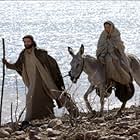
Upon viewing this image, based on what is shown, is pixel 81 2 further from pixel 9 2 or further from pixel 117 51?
pixel 117 51

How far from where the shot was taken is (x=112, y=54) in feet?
35.1

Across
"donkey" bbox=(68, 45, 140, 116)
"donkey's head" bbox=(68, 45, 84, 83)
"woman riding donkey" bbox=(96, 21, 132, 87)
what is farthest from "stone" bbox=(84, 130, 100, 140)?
"woman riding donkey" bbox=(96, 21, 132, 87)

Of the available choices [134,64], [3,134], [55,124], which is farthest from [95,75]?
[3,134]

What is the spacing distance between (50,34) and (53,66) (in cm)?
2475

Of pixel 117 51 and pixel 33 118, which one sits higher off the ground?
pixel 117 51

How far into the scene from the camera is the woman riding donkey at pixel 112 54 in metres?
10.7

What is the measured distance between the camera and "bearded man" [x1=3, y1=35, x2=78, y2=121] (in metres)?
10.1

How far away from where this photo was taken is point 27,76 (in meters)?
10.4

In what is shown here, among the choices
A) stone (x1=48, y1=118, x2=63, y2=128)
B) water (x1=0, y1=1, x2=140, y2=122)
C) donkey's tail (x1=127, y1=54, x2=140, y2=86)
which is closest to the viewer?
stone (x1=48, y1=118, x2=63, y2=128)

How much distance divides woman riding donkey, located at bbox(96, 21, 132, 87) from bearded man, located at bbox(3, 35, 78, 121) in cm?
82

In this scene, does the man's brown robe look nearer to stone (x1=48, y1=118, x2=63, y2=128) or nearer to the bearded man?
the bearded man

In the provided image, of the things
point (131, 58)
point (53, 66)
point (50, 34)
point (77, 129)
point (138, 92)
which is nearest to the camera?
point (77, 129)

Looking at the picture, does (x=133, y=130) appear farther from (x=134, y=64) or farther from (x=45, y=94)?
(x=134, y=64)

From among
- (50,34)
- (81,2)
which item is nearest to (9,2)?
(81,2)
